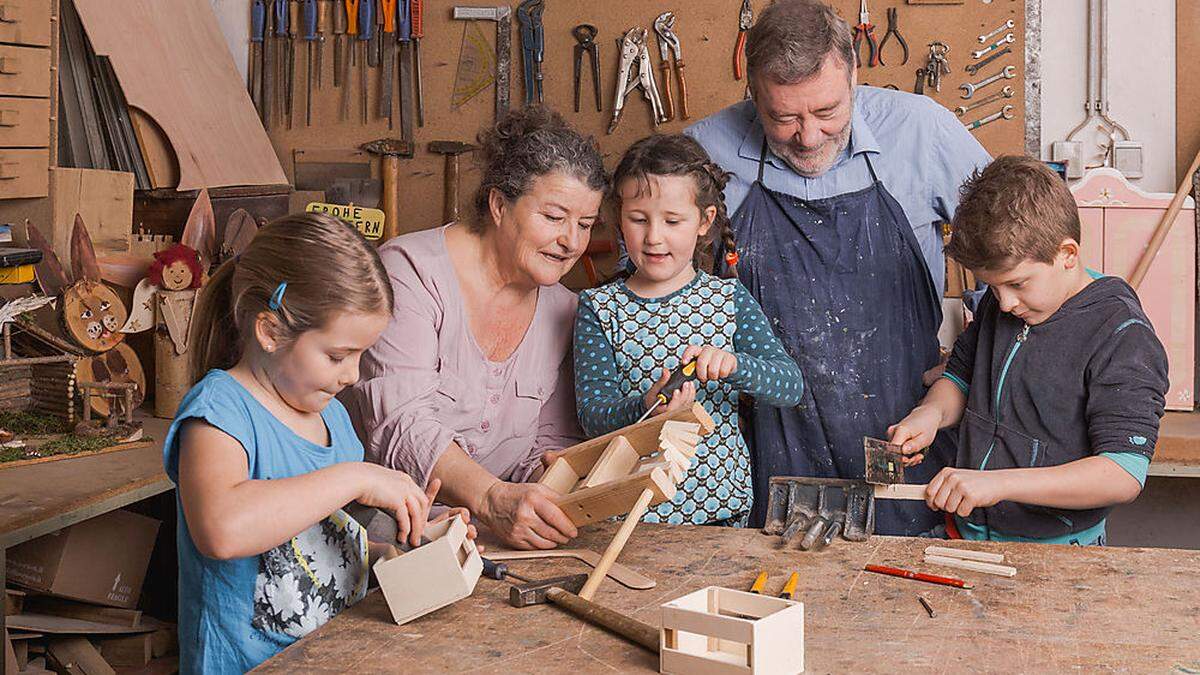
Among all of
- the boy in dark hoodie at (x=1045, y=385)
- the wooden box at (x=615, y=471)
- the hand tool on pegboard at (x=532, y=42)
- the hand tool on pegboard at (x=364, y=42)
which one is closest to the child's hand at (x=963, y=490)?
the boy in dark hoodie at (x=1045, y=385)

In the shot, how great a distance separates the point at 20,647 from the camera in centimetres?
341

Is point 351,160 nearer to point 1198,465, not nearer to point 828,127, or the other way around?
point 828,127

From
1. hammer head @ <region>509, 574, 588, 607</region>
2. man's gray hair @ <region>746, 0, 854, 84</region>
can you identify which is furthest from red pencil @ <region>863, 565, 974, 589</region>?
man's gray hair @ <region>746, 0, 854, 84</region>

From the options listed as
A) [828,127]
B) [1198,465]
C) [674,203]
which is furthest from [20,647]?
[1198,465]

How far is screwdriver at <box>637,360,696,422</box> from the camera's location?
2396mm

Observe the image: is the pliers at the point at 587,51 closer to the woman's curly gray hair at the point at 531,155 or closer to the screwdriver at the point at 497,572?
the woman's curly gray hair at the point at 531,155

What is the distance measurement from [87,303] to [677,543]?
85.9 inches

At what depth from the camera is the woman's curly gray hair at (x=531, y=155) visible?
2602 millimetres

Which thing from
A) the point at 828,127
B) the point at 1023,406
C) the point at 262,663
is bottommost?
the point at 262,663

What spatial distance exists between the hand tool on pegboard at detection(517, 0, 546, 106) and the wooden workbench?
268 centimetres

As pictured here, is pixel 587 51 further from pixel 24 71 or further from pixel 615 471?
pixel 615 471

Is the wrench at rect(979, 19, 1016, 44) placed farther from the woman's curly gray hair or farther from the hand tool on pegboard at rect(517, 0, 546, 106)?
the woman's curly gray hair

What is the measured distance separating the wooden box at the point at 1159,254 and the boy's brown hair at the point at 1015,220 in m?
1.68

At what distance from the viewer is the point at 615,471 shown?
2271 millimetres
